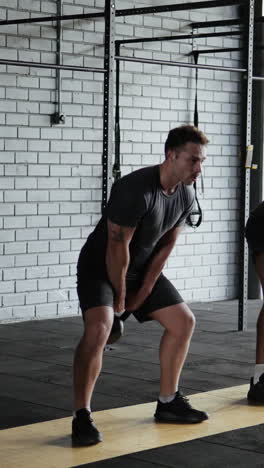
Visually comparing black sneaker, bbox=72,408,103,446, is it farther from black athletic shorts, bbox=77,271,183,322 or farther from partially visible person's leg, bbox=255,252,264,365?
partially visible person's leg, bbox=255,252,264,365

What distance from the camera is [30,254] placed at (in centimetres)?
856

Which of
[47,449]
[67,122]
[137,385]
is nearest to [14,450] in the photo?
[47,449]

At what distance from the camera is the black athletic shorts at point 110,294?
4.58 m

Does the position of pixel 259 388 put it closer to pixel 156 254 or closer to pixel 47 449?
pixel 156 254

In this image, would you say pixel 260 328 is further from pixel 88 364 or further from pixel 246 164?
pixel 246 164

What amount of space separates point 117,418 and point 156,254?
92 cm

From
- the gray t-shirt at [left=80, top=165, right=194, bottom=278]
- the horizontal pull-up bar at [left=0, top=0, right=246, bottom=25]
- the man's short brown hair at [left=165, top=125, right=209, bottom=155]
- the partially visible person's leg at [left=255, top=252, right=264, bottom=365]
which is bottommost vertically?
the partially visible person's leg at [left=255, top=252, right=264, bottom=365]

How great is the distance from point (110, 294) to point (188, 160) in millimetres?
735

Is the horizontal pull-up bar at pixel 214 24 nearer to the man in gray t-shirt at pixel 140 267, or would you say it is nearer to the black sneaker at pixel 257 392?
the black sneaker at pixel 257 392

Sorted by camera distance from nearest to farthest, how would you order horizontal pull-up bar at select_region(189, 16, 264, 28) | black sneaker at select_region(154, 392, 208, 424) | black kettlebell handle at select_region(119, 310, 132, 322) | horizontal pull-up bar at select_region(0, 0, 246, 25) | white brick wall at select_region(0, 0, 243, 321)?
black kettlebell handle at select_region(119, 310, 132, 322) < black sneaker at select_region(154, 392, 208, 424) < horizontal pull-up bar at select_region(0, 0, 246, 25) < white brick wall at select_region(0, 0, 243, 321) < horizontal pull-up bar at select_region(189, 16, 264, 28)

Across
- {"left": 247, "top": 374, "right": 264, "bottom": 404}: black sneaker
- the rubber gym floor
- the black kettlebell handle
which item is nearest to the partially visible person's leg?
{"left": 247, "top": 374, "right": 264, "bottom": 404}: black sneaker

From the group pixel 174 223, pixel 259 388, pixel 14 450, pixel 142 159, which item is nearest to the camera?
pixel 14 450

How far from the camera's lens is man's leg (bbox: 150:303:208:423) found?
16.0 ft

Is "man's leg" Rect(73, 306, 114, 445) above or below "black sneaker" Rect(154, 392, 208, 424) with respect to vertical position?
above
